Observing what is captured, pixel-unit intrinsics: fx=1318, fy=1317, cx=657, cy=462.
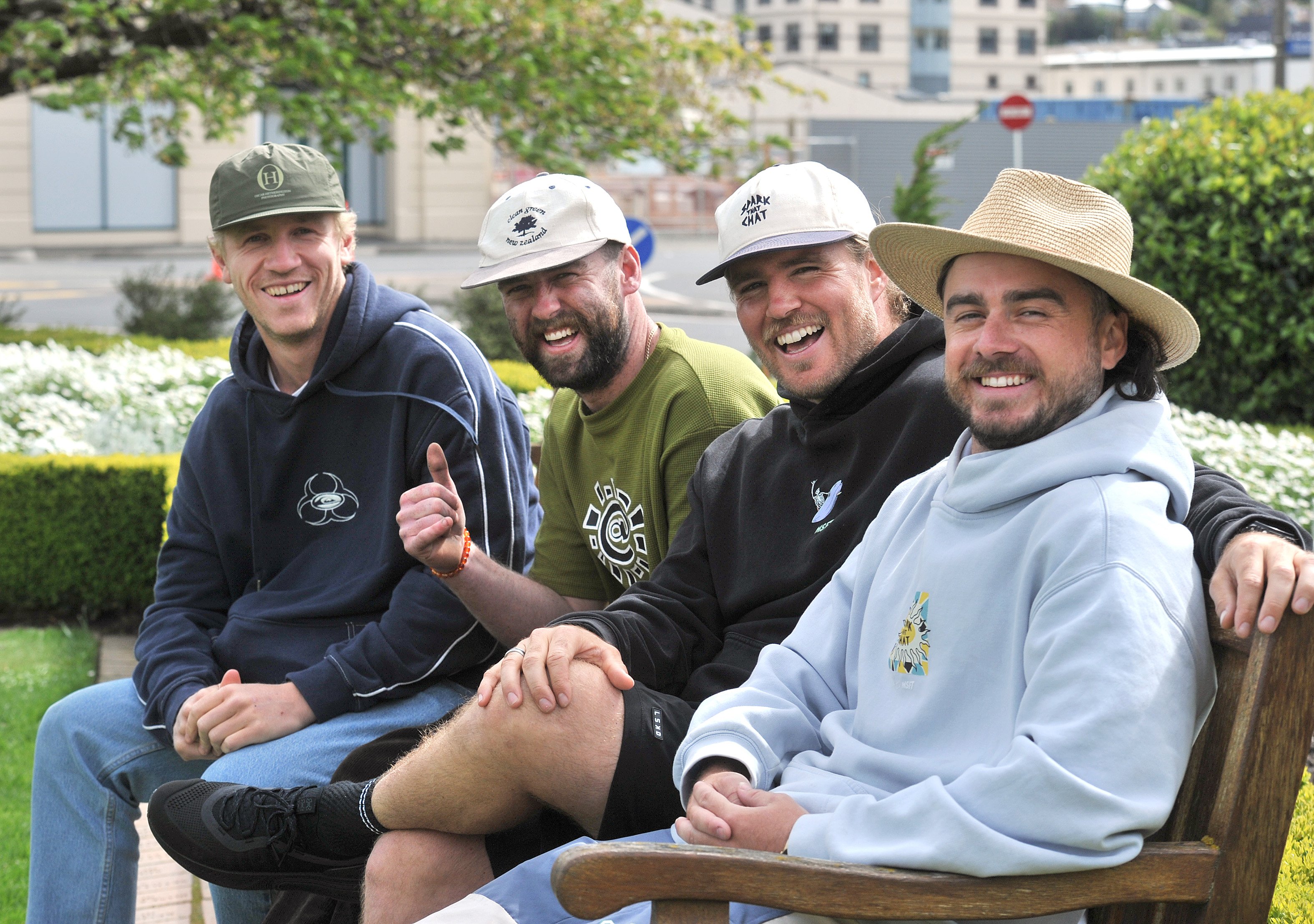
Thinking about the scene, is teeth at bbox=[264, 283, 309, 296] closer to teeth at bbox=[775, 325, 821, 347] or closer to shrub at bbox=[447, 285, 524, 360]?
teeth at bbox=[775, 325, 821, 347]

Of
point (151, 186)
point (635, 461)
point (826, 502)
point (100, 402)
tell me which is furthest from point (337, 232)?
point (151, 186)

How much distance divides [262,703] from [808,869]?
5.64 feet

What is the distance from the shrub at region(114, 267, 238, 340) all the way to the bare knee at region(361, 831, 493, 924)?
39.0 feet

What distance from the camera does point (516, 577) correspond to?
10.8 feet

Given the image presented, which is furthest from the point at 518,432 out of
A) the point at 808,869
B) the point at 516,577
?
the point at 808,869

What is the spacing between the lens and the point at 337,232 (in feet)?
11.8

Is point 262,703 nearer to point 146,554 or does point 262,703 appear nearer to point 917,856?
point 917,856

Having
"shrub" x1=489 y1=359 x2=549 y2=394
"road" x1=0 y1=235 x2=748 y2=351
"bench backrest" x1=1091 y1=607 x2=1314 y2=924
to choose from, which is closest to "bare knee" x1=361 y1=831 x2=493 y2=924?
"bench backrest" x1=1091 y1=607 x2=1314 y2=924

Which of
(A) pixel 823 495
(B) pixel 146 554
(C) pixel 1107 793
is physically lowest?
(B) pixel 146 554

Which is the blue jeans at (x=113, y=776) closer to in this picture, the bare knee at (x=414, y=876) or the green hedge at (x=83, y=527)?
the bare knee at (x=414, y=876)

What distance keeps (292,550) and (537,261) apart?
1.02m

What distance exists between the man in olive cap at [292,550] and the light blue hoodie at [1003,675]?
43.4 inches

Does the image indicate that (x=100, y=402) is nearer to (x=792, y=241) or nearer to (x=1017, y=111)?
(x=792, y=241)

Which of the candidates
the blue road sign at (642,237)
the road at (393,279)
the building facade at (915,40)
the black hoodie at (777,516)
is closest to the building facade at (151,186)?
the road at (393,279)
